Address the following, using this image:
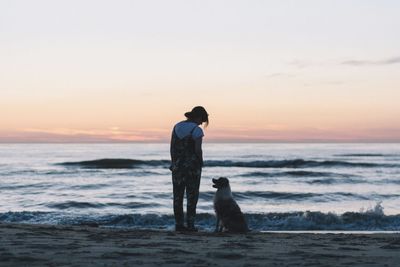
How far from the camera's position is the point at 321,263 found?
489 centimetres

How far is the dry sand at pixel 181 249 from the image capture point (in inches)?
191

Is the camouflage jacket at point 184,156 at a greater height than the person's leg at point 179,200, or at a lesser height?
greater

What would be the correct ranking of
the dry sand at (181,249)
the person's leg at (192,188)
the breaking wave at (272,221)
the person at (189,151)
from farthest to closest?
1. the breaking wave at (272,221)
2. the person's leg at (192,188)
3. the person at (189,151)
4. the dry sand at (181,249)

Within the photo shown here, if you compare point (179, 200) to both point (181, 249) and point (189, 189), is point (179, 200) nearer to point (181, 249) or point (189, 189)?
point (189, 189)

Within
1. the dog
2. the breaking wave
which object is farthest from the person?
the breaking wave

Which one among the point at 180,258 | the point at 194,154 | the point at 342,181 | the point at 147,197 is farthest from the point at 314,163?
the point at 180,258

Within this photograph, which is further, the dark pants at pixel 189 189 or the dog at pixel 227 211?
the dog at pixel 227 211

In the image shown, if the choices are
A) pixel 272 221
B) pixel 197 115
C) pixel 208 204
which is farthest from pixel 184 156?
pixel 208 204

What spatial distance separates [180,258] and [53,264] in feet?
3.55

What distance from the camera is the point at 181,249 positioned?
558 centimetres

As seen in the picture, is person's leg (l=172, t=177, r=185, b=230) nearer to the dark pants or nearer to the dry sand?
the dark pants

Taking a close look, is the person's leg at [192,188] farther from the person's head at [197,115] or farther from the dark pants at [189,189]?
the person's head at [197,115]

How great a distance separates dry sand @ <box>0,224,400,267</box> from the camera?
485 centimetres

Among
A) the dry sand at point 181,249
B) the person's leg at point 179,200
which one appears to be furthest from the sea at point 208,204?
the dry sand at point 181,249
